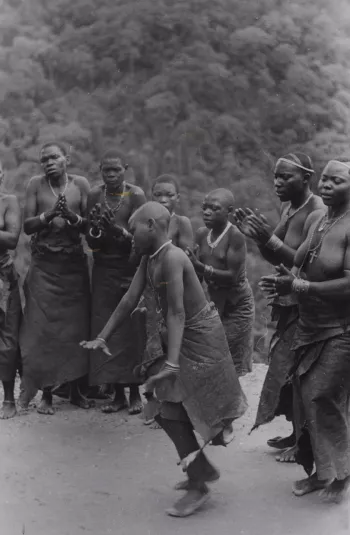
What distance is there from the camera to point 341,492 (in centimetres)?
437

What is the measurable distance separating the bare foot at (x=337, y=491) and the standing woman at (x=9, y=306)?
272cm

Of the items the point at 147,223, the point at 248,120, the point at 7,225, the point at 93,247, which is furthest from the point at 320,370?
the point at 248,120

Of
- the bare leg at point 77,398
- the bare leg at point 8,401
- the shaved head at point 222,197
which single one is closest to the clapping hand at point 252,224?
the shaved head at point 222,197

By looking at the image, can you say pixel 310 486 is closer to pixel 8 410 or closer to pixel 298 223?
pixel 298 223

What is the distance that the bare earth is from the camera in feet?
13.5

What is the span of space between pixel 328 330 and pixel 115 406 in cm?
251

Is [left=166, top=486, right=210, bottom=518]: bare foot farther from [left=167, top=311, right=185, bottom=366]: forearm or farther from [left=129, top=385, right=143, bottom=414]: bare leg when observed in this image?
[left=129, top=385, right=143, bottom=414]: bare leg

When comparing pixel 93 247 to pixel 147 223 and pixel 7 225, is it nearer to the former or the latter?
pixel 7 225

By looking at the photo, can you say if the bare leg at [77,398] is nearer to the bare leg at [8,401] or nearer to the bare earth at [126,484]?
the bare earth at [126,484]

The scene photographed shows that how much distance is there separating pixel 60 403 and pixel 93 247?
1415 millimetres

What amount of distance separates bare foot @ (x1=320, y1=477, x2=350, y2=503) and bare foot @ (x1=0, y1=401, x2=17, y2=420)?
2.69 meters

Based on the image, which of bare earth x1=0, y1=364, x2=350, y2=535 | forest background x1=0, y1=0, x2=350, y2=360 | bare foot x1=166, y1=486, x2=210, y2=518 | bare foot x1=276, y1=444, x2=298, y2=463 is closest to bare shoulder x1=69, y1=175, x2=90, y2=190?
bare earth x1=0, y1=364, x2=350, y2=535

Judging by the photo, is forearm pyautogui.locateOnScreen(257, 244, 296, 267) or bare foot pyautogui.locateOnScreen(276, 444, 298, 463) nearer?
forearm pyautogui.locateOnScreen(257, 244, 296, 267)

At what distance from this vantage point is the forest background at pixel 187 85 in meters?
10.5
